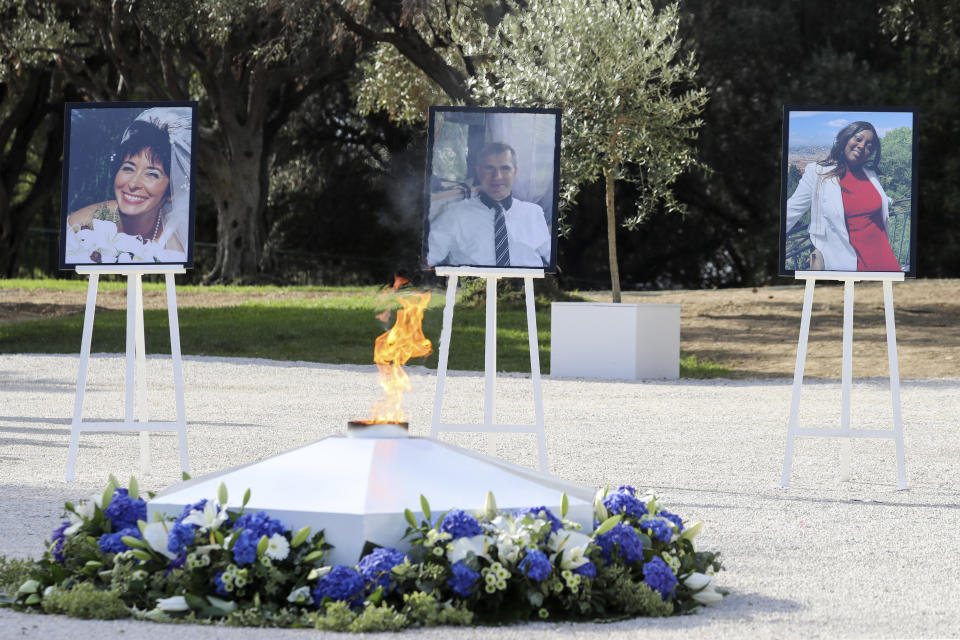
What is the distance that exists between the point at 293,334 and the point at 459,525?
51.0 feet

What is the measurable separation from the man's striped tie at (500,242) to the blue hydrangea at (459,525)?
11.3ft

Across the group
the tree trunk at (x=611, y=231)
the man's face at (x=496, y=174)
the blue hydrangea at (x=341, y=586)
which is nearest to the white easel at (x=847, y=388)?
the man's face at (x=496, y=174)

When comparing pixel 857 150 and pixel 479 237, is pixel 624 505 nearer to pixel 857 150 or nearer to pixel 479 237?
pixel 479 237

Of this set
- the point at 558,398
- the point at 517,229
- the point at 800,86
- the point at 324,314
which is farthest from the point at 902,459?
the point at 800,86

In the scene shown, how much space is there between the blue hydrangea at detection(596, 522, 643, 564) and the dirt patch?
41.8 ft

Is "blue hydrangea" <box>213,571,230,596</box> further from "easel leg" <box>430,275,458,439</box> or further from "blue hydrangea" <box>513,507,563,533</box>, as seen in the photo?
"easel leg" <box>430,275,458,439</box>

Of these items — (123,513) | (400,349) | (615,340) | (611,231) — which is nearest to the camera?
(123,513)

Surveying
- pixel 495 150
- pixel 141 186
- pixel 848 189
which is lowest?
pixel 141 186

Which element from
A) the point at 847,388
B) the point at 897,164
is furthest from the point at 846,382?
the point at 897,164

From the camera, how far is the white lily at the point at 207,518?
4.93m

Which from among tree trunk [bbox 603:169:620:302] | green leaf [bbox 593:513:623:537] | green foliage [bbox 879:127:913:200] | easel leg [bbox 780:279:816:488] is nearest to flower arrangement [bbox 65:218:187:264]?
easel leg [bbox 780:279:816:488]

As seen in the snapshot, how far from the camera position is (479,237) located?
8.27m

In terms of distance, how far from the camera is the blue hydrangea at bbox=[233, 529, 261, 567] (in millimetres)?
4809

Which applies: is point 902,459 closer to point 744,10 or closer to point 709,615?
point 709,615
